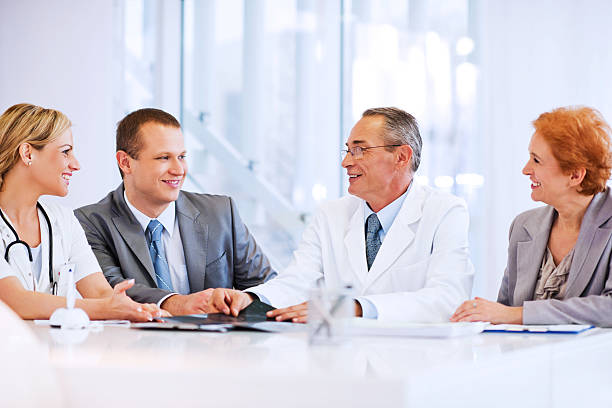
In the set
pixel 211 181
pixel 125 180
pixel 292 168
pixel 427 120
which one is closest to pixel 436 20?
pixel 427 120

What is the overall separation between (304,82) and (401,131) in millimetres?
Result: 2176

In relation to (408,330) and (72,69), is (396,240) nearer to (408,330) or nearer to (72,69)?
(408,330)

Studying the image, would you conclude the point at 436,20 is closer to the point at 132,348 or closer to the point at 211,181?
the point at 211,181

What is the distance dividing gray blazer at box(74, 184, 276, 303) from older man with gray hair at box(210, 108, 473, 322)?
0.48 m

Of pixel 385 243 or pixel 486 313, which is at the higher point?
pixel 385 243

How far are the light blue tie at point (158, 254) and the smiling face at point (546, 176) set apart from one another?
4.73 feet

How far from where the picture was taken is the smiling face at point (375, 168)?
9.28 ft

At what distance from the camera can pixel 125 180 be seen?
127 inches

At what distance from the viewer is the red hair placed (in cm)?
239

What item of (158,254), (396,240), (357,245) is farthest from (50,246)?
(396,240)

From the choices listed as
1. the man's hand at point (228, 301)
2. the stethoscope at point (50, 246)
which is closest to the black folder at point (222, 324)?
the man's hand at point (228, 301)

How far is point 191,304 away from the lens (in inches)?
102

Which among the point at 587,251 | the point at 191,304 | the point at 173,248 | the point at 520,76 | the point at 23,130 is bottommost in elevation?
the point at 191,304

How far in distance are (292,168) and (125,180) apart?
197 cm
